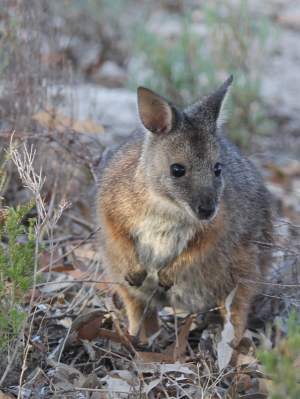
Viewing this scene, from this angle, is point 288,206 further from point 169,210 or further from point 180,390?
point 180,390

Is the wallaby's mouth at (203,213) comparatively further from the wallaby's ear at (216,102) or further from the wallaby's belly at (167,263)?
the wallaby's ear at (216,102)

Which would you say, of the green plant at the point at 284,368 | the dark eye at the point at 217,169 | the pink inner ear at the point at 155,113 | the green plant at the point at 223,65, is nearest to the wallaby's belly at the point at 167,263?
the dark eye at the point at 217,169

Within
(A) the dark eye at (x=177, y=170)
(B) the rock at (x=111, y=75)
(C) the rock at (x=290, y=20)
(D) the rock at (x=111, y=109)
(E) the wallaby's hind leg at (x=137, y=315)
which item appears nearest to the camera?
(A) the dark eye at (x=177, y=170)

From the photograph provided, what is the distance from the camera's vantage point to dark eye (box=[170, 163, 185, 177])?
454cm

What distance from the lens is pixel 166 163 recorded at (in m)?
4.62

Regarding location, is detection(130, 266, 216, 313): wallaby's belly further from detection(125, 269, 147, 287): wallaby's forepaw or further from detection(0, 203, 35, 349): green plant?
detection(0, 203, 35, 349): green plant

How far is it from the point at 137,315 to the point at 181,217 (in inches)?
29.6

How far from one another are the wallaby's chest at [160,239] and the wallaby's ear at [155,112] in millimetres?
484

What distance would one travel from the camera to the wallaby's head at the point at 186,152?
443 cm

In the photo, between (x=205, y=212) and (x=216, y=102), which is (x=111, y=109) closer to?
(x=216, y=102)

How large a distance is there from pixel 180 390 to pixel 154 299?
1.07m

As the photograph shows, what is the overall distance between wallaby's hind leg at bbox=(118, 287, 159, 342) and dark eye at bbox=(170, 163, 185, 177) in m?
0.91

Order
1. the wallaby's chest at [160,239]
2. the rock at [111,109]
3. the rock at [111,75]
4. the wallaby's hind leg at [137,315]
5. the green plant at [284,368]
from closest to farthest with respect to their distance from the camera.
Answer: the green plant at [284,368]
the wallaby's chest at [160,239]
the wallaby's hind leg at [137,315]
the rock at [111,109]
the rock at [111,75]

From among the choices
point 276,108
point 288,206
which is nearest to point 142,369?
point 288,206
